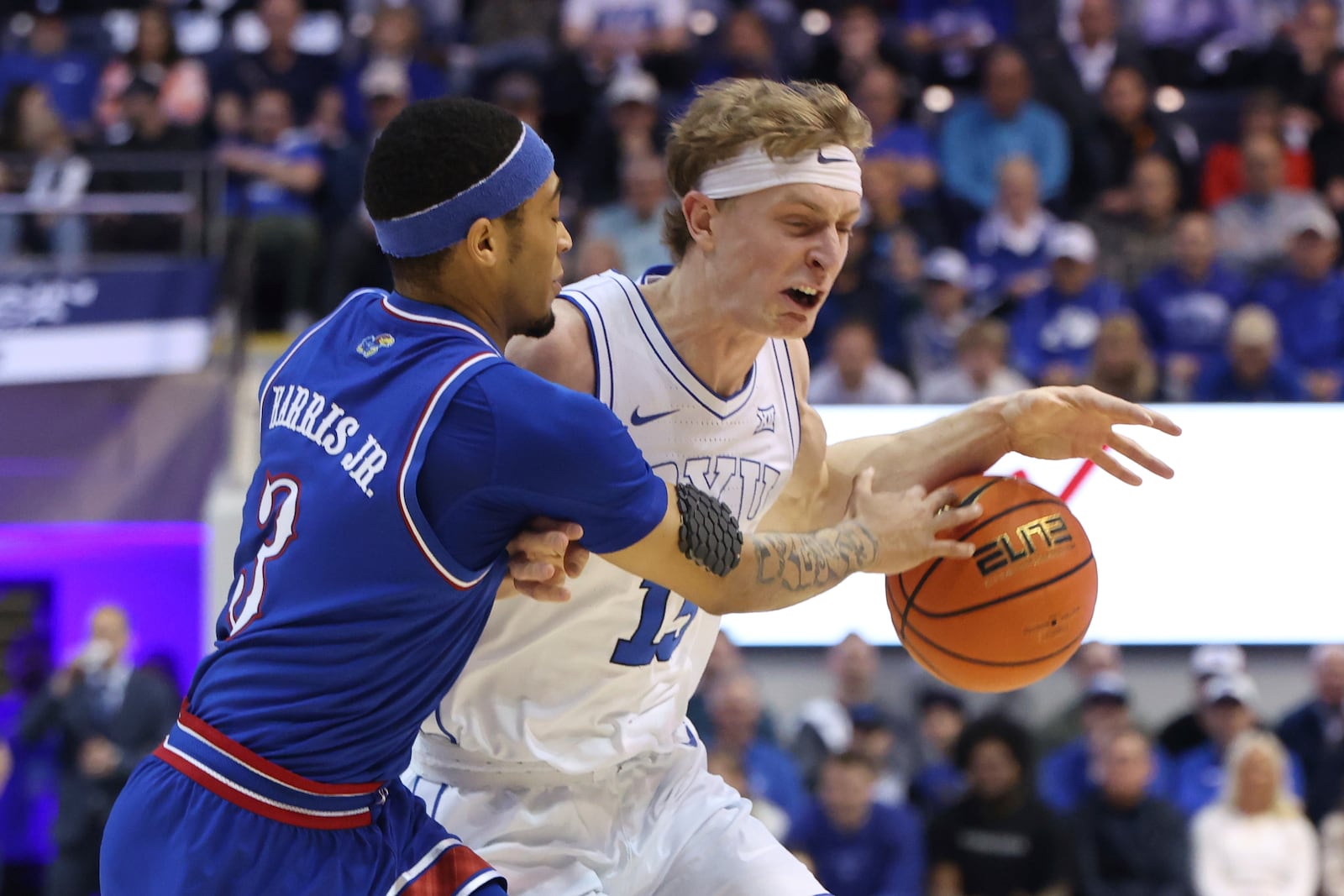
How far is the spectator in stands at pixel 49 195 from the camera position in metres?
9.61

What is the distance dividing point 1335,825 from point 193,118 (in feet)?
25.8

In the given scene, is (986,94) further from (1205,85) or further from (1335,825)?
(1335,825)

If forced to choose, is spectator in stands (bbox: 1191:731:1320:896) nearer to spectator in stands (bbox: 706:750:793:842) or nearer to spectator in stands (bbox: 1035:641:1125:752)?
spectator in stands (bbox: 1035:641:1125:752)

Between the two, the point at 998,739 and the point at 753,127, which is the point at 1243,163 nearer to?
the point at 998,739

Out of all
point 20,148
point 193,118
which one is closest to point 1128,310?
point 193,118

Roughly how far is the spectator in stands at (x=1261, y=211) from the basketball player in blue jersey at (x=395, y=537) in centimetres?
818

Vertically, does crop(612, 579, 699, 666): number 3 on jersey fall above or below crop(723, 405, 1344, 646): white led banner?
above

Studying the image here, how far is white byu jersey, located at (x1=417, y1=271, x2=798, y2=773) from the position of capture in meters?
4.12

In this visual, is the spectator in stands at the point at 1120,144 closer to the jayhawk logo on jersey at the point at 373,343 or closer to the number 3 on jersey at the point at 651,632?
the number 3 on jersey at the point at 651,632

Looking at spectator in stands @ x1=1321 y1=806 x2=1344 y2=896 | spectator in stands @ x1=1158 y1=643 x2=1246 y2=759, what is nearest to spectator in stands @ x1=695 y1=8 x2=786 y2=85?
spectator in stands @ x1=1158 y1=643 x2=1246 y2=759

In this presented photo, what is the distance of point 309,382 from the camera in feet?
11.1

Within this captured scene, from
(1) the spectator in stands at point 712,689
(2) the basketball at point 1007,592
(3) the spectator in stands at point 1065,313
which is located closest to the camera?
(2) the basketball at point 1007,592

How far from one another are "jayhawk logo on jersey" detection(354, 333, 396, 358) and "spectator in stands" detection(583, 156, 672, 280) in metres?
6.79

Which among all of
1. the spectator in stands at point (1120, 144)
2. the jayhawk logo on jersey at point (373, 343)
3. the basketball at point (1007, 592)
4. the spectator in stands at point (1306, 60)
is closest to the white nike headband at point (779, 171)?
the basketball at point (1007, 592)
